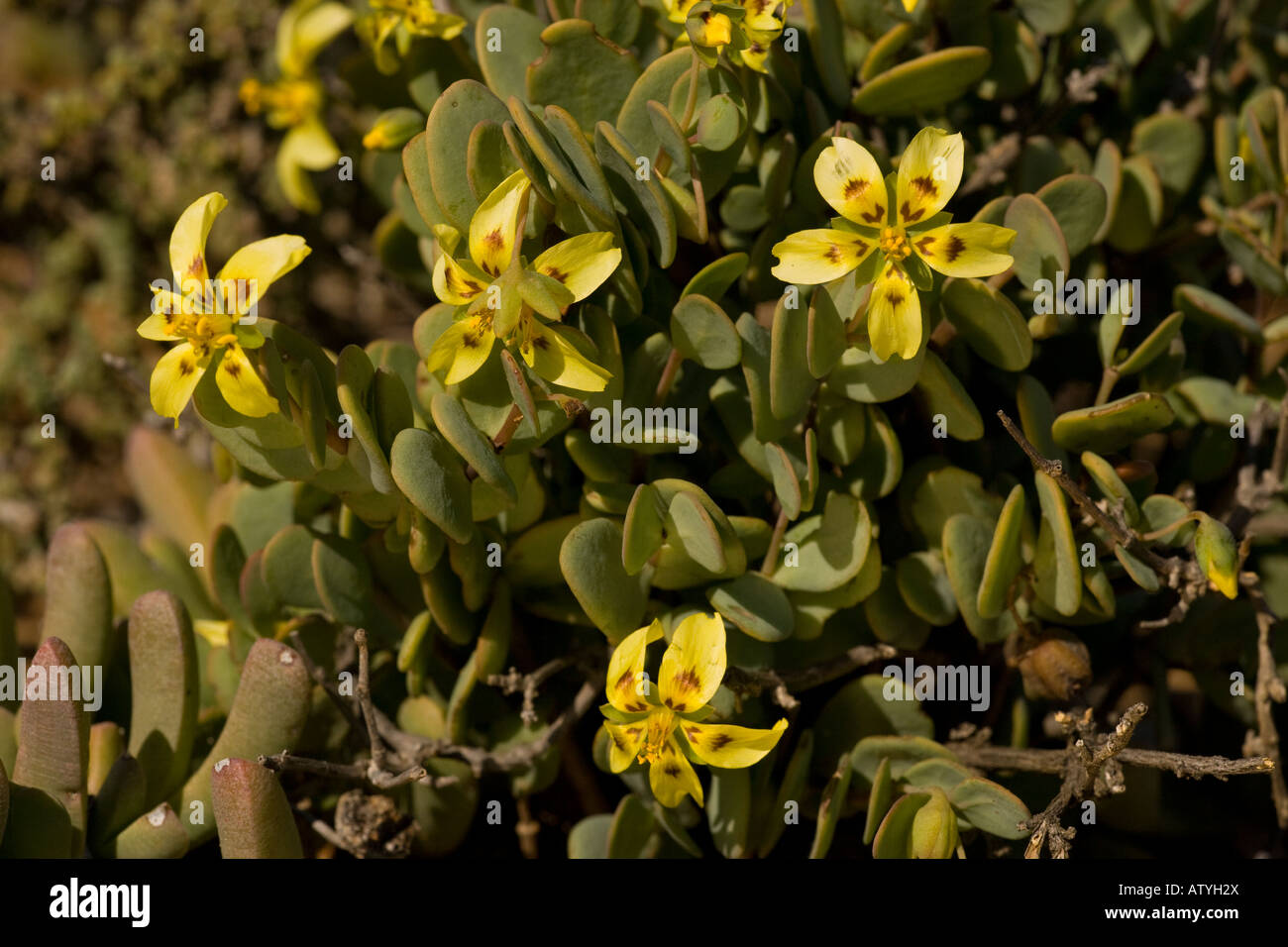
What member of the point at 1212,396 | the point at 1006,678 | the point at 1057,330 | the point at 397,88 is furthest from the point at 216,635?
the point at 1212,396

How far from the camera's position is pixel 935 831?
1.41 m

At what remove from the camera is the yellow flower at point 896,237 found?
→ 4.24ft

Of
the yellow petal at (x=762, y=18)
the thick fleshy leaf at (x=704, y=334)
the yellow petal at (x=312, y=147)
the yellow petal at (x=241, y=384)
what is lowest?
the yellow petal at (x=241, y=384)

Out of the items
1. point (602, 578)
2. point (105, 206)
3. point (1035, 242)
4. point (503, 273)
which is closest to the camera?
point (503, 273)

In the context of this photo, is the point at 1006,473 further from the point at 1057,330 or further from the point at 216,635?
the point at 216,635

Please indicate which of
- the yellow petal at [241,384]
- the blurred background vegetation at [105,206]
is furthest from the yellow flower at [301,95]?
the yellow petal at [241,384]

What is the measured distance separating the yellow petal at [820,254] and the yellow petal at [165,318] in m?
0.67

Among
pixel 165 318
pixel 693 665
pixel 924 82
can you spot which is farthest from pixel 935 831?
pixel 165 318

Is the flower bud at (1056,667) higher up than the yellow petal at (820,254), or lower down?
lower down

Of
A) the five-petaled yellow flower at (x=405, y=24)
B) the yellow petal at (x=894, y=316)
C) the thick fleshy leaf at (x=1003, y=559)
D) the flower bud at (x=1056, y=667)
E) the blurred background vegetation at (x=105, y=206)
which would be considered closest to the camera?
the yellow petal at (x=894, y=316)

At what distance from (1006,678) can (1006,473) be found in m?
0.29

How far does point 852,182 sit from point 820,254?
93 millimetres

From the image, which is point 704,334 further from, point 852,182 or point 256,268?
point 256,268

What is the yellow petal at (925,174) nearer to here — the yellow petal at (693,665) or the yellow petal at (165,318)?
the yellow petal at (693,665)
